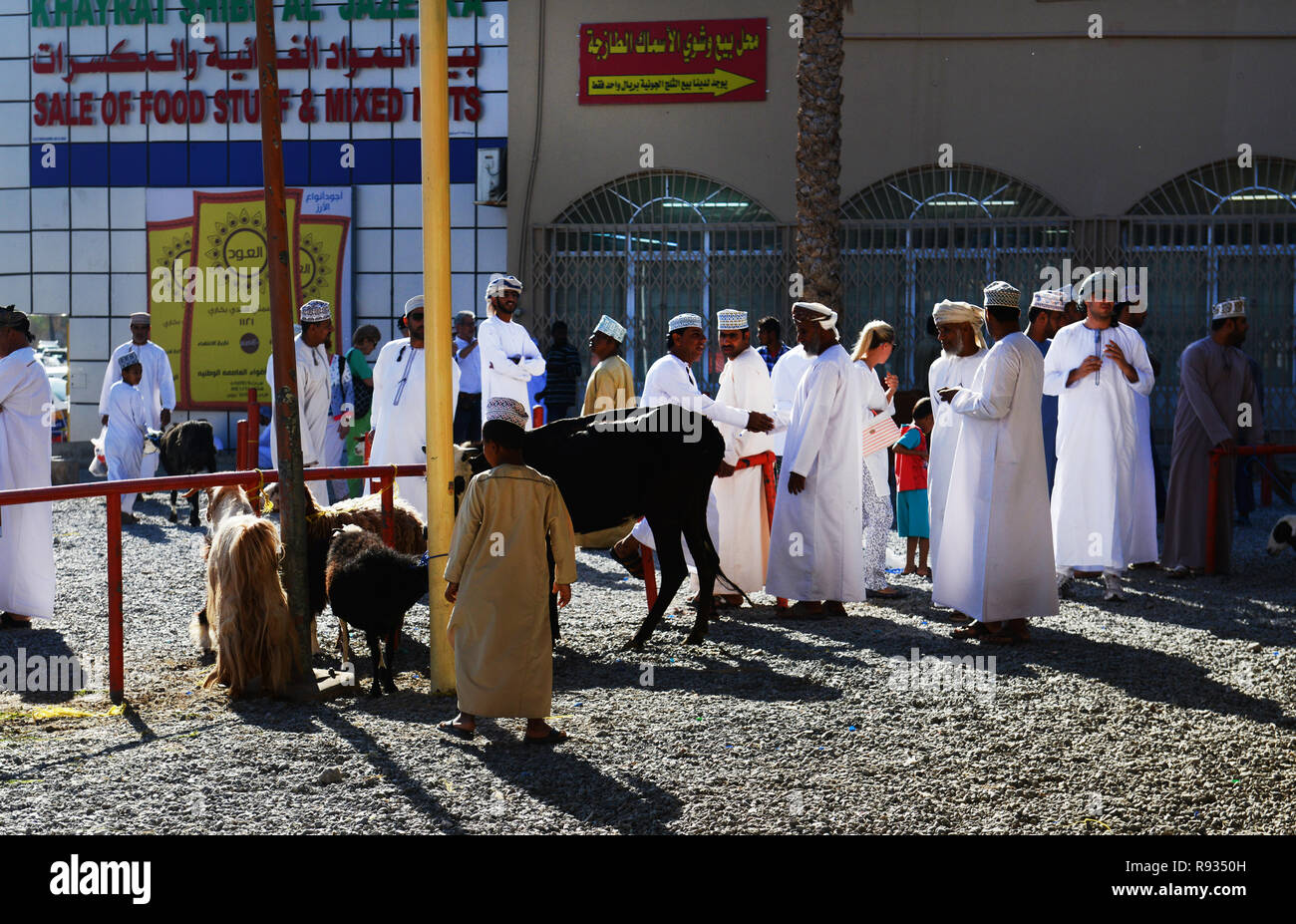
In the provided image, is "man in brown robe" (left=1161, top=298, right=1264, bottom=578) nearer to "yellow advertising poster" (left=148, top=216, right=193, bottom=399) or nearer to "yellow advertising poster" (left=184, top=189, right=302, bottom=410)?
"yellow advertising poster" (left=184, top=189, right=302, bottom=410)

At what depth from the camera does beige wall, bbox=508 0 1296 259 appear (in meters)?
16.1

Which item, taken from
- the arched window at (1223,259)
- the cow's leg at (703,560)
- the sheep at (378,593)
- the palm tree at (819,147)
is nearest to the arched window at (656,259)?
the palm tree at (819,147)

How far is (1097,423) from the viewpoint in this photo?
933cm

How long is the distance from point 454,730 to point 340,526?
1762mm

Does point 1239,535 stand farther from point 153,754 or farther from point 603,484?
point 153,754

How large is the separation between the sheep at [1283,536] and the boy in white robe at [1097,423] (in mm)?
1251

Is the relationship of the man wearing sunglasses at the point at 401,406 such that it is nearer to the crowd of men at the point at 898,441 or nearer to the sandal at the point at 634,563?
the crowd of men at the point at 898,441

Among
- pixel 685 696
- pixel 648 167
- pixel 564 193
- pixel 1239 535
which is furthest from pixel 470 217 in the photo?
pixel 685 696

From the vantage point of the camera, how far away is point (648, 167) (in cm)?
1681

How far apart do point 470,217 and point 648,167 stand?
2.45 m

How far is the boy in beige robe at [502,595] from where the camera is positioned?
5316 mm

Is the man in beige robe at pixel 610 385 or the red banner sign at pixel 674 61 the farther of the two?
the red banner sign at pixel 674 61

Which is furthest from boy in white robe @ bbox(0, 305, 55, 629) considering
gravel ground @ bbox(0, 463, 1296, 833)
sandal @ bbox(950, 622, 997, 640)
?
sandal @ bbox(950, 622, 997, 640)

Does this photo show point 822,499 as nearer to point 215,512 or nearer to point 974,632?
point 974,632
